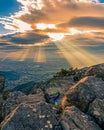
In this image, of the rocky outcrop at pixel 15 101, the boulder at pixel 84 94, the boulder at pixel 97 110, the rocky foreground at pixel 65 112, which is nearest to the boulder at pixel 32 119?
the rocky foreground at pixel 65 112

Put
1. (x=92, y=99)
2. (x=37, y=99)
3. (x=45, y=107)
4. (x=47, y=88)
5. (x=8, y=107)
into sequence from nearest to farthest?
(x=45, y=107) < (x=92, y=99) < (x=8, y=107) < (x=37, y=99) < (x=47, y=88)

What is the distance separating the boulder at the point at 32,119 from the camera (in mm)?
20150

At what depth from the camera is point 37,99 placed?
28078 millimetres

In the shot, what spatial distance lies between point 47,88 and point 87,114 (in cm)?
1121

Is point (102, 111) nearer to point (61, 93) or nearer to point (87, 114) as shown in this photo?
point (87, 114)

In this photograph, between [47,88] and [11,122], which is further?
[47,88]

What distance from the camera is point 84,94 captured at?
24.0 metres

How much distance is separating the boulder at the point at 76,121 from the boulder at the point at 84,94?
1.54 m

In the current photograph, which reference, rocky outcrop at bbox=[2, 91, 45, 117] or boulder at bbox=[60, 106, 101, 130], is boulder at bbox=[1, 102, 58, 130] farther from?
rocky outcrop at bbox=[2, 91, 45, 117]

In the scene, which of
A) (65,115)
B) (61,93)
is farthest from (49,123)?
(61,93)

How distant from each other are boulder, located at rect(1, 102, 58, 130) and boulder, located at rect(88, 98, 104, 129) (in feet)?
10.8

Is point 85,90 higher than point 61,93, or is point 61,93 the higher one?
point 85,90

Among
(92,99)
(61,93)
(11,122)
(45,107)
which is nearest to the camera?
(11,122)

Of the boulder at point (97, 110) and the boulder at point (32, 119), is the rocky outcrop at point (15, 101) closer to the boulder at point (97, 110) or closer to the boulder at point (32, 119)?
the boulder at point (32, 119)
